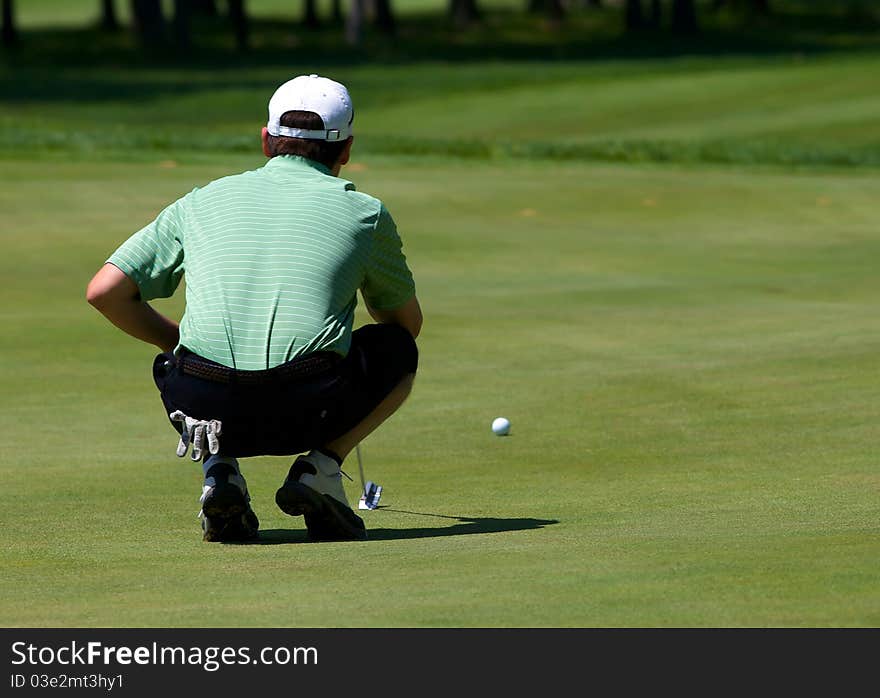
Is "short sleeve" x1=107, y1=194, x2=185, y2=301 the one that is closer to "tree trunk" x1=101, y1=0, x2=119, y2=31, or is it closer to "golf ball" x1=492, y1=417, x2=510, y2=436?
"golf ball" x1=492, y1=417, x2=510, y2=436

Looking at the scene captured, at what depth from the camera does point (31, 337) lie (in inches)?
464

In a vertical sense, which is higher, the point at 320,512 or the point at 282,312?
the point at 282,312

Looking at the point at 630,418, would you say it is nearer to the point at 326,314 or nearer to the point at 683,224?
the point at 326,314

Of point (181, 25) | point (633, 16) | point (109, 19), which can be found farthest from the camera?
point (109, 19)

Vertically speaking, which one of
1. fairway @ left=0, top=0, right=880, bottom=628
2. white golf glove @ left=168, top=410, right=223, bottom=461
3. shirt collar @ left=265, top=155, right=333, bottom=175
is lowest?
fairway @ left=0, top=0, right=880, bottom=628

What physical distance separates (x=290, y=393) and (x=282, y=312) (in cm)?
27

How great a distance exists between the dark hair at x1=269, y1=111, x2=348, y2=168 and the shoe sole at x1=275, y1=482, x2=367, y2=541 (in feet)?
3.69

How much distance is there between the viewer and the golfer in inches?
240

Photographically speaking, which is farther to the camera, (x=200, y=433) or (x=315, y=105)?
(x=315, y=105)

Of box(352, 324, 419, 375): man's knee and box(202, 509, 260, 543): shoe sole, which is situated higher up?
box(352, 324, 419, 375): man's knee

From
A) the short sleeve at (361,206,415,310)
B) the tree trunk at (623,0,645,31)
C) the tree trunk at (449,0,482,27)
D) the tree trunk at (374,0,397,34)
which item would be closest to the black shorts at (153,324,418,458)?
the short sleeve at (361,206,415,310)

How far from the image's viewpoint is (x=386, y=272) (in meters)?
6.38

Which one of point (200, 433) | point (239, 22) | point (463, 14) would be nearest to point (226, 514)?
point (200, 433)

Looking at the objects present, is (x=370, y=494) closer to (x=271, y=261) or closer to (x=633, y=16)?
(x=271, y=261)
